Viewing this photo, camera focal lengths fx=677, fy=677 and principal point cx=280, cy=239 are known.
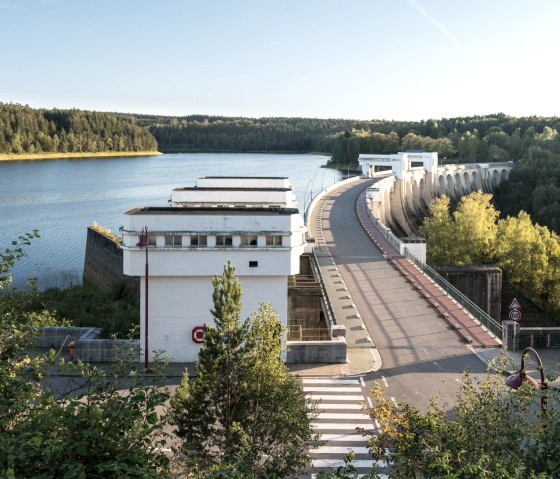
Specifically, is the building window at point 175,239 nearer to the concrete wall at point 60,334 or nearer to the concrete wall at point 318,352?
the concrete wall at point 318,352

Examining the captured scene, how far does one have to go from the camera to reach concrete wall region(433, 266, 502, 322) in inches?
1560

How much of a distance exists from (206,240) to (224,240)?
584 mm

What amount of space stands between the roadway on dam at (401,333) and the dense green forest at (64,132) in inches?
4708

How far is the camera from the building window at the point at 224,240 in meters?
21.9

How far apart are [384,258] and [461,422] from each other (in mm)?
30388

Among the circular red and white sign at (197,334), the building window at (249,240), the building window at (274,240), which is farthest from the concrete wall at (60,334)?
the building window at (274,240)

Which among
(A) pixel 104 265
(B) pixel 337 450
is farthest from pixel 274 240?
(A) pixel 104 265

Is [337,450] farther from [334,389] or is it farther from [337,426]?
[334,389]

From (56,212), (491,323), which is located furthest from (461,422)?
(56,212)

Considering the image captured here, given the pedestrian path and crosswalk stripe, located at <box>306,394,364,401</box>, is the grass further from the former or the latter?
crosswalk stripe, located at <box>306,394,364,401</box>

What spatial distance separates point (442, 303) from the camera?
28.2 m

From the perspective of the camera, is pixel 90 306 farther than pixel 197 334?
Yes

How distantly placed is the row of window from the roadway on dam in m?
4.54

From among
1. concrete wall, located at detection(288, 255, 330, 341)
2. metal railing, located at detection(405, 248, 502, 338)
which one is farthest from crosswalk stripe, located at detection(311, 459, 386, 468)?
concrete wall, located at detection(288, 255, 330, 341)
